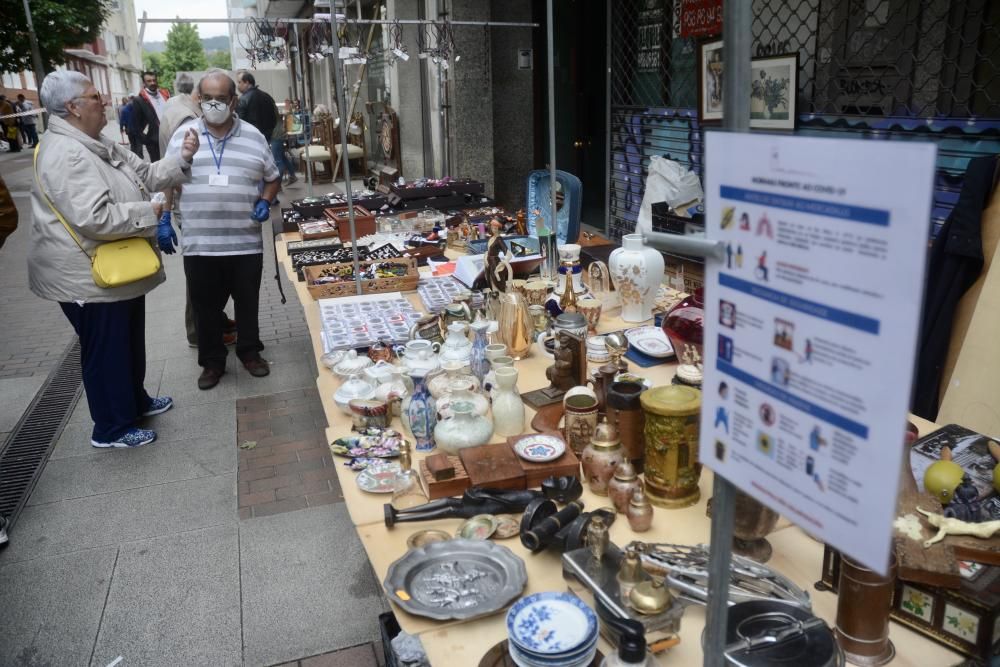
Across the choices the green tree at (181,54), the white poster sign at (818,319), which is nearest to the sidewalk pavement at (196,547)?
the white poster sign at (818,319)

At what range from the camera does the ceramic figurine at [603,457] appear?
6.50 feet

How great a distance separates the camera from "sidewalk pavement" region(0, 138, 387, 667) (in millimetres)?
2680

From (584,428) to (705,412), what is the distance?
115 centimetres

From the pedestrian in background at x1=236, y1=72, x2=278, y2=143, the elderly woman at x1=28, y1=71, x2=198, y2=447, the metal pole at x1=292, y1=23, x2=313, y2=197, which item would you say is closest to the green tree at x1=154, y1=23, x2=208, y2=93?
the metal pole at x1=292, y1=23, x2=313, y2=197

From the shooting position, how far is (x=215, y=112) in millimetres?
4203

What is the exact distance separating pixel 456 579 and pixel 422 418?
683mm

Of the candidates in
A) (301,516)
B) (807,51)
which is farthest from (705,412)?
(807,51)

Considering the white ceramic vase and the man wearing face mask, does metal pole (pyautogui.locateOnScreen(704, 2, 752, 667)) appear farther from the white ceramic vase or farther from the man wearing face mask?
the man wearing face mask

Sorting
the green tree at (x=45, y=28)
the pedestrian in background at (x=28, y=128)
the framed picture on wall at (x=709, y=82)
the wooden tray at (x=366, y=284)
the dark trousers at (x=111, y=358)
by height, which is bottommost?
the dark trousers at (x=111, y=358)

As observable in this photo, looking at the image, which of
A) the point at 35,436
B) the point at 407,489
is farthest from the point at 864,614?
the point at 35,436

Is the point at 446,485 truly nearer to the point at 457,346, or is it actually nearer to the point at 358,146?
the point at 457,346

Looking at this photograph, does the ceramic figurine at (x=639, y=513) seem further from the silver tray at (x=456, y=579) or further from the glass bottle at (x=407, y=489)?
the glass bottle at (x=407, y=489)

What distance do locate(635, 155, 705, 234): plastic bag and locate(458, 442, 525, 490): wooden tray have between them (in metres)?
3.90

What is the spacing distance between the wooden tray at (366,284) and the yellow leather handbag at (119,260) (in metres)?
0.78
